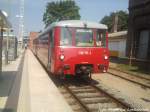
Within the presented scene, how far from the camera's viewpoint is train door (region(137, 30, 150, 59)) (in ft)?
86.1

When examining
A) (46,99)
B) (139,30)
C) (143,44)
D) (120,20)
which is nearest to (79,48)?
(46,99)

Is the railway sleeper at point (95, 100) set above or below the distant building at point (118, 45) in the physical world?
below

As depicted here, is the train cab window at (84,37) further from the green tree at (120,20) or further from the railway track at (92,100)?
the green tree at (120,20)

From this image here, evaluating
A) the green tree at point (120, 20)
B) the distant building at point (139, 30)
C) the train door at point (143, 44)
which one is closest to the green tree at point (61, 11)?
the green tree at point (120, 20)

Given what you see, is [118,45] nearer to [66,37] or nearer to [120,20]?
[66,37]

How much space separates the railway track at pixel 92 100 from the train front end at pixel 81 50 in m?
0.78

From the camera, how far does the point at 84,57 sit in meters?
12.4

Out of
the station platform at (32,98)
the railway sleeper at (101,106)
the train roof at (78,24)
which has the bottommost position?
the railway sleeper at (101,106)

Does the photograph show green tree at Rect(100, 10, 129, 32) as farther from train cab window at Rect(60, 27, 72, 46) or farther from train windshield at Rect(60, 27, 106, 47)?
train cab window at Rect(60, 27, 72, 46)

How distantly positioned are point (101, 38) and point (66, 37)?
1562 millimetres

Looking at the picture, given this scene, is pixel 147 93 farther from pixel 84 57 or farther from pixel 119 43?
pixel 119 43

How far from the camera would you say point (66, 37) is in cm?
1232

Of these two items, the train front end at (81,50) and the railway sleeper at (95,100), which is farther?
the train front end at (81,50)

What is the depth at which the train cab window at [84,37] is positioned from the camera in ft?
40.8
